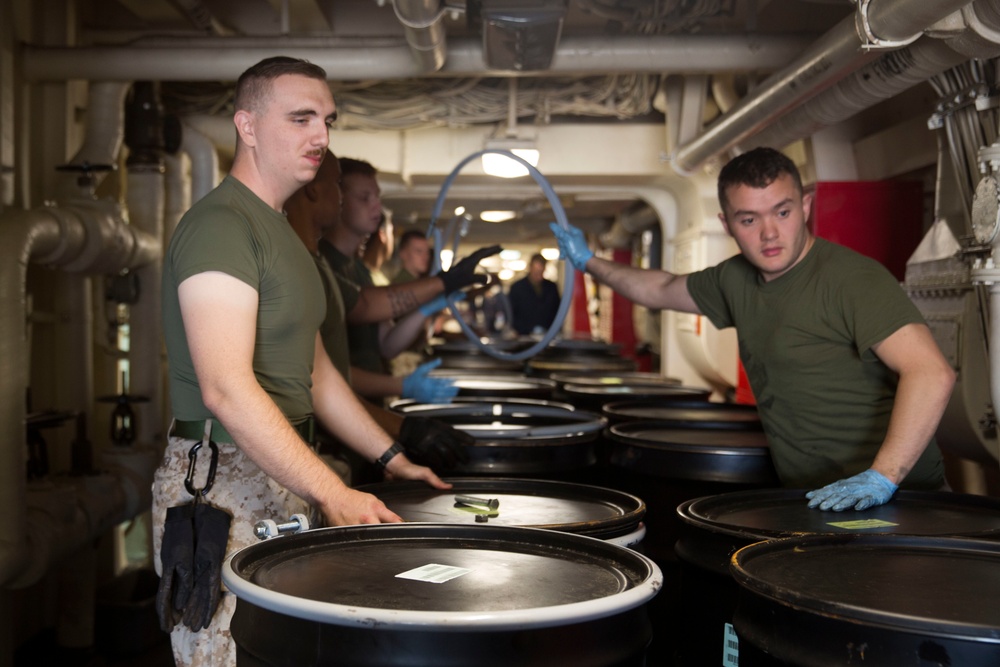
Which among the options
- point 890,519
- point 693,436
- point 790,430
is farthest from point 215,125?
point 890,519

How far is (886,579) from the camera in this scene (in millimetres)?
1438

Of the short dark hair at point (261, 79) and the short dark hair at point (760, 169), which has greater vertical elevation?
the short dark hair at point (261, 79)

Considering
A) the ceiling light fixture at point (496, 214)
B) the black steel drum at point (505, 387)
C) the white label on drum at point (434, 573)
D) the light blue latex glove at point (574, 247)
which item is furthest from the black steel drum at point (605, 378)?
the ceiling light fixture at point (496, 214)

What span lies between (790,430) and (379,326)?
2051mm

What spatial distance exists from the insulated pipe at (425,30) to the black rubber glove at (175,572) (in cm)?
168

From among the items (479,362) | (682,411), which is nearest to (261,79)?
(682,411)

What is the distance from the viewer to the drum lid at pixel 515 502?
1.96 m

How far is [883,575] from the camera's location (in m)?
1.46

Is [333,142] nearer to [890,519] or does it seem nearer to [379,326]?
[379,326]

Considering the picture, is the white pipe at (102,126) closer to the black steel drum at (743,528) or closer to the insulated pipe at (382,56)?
the insulated pipe at (382,56)

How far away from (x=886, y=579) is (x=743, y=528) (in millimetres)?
281

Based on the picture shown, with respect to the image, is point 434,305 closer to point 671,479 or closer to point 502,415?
point 502,415

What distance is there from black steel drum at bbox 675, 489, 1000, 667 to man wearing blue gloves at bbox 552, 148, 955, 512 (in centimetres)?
14

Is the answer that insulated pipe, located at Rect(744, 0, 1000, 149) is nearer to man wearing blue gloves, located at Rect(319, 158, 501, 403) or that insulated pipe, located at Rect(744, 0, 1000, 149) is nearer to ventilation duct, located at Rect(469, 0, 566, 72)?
ventilation duct, located at Rect(469, 0, 566, 72)
